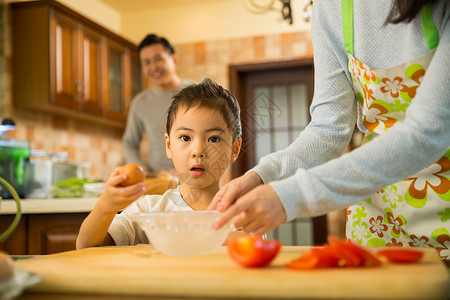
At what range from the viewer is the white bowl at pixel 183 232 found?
35.0 inches

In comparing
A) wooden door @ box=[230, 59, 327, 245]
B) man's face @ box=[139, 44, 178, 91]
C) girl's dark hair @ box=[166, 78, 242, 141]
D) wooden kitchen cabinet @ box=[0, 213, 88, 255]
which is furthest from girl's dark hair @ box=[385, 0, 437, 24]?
wooden door @ box=[230, 59, 327, 245]

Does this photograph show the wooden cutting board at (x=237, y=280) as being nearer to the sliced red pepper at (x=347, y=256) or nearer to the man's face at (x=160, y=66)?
the sliced red pepper at (x=347, y=256)

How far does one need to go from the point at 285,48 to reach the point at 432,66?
13.4ft

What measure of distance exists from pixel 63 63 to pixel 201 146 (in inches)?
110

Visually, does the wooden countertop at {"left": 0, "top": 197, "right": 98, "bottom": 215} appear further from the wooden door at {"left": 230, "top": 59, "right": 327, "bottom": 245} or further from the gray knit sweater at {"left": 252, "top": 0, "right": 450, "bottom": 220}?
the wooden door at {"left": 230, "top": 59, "right": 327, "bottom": 245}

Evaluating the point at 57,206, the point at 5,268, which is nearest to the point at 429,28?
the point at 5,268

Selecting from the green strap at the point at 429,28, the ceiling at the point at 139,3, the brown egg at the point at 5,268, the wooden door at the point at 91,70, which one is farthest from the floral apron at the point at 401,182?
the ceiling at the point at 139,3

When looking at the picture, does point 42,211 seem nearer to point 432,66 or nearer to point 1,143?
point 1,143

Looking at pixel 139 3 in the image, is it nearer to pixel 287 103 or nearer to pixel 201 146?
pixel 287 103

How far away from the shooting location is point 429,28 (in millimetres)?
1002

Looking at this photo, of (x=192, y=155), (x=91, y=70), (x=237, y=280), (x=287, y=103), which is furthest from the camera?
(x=287, y=103)

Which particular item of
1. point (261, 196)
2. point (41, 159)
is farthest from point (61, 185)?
point (261, 196)

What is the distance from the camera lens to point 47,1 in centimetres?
360

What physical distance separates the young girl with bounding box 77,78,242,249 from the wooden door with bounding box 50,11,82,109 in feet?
8.21
